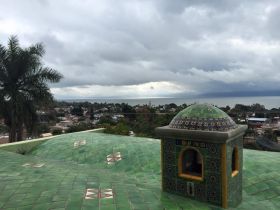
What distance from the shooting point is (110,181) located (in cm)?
694

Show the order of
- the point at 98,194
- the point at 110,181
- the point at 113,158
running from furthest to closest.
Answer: the point at 113,158
the point at 110,181
the point at 98,194

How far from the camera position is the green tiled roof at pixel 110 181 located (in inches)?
221

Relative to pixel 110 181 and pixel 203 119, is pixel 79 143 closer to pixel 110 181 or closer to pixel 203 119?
pixel 110 181

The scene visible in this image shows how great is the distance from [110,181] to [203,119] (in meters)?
2.57

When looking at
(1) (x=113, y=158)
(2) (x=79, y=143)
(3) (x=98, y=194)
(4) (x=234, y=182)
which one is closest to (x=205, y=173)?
(4) (x=234, y=182)

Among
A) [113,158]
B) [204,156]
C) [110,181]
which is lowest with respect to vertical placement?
[113,158]

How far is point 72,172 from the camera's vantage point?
7.79 m

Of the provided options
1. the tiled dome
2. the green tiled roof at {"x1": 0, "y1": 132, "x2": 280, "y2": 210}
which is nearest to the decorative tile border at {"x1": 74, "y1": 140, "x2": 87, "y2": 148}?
the green tiled roof at {"x1": 0, "y1": 132, "x2": 280, "y2": 210}

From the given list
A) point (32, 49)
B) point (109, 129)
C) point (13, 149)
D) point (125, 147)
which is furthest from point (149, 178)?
point (32, 49)

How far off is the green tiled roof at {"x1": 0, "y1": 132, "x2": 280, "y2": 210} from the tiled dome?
4.99 ft

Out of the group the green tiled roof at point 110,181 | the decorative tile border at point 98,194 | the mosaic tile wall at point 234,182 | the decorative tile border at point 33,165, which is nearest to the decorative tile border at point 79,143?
the green tiled roof at point 110,181

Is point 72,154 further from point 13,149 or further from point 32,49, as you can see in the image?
point 32,49

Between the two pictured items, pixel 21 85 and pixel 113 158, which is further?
pixel 21 85

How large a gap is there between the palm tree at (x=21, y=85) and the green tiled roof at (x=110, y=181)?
7089 mm
